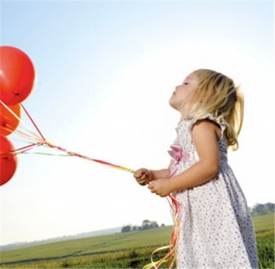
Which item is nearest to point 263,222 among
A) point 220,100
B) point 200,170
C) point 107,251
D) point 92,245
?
point 107,251

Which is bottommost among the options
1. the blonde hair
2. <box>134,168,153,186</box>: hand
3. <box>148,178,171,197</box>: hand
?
<box>148,178,171,197</box>: hand

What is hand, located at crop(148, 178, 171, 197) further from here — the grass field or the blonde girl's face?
the grass field

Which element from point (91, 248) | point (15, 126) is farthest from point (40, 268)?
point (15, 126)

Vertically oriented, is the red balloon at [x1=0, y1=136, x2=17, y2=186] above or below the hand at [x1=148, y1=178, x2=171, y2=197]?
above

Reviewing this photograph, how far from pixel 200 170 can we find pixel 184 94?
0.35 metres

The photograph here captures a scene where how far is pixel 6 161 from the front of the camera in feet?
6.98

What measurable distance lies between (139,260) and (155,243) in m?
1.11

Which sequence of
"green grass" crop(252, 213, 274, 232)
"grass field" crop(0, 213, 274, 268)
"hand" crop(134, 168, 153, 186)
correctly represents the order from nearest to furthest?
"hand" crop(134, 168, 153, 186), "grass field" crop(0, 213, 274, 268), "green grass" crop(252, 213, 274, 232)

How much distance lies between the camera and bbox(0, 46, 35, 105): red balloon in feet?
6.68

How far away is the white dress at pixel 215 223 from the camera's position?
1639 mm

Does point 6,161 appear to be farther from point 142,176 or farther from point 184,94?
point 184,94

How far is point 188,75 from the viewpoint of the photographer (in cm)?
193

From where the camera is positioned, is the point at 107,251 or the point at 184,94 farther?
the point at 107,251

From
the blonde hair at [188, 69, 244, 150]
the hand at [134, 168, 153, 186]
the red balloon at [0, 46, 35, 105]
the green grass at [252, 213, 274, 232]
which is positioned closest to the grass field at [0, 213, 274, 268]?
the green grass at [252, 213, 274, 232]
